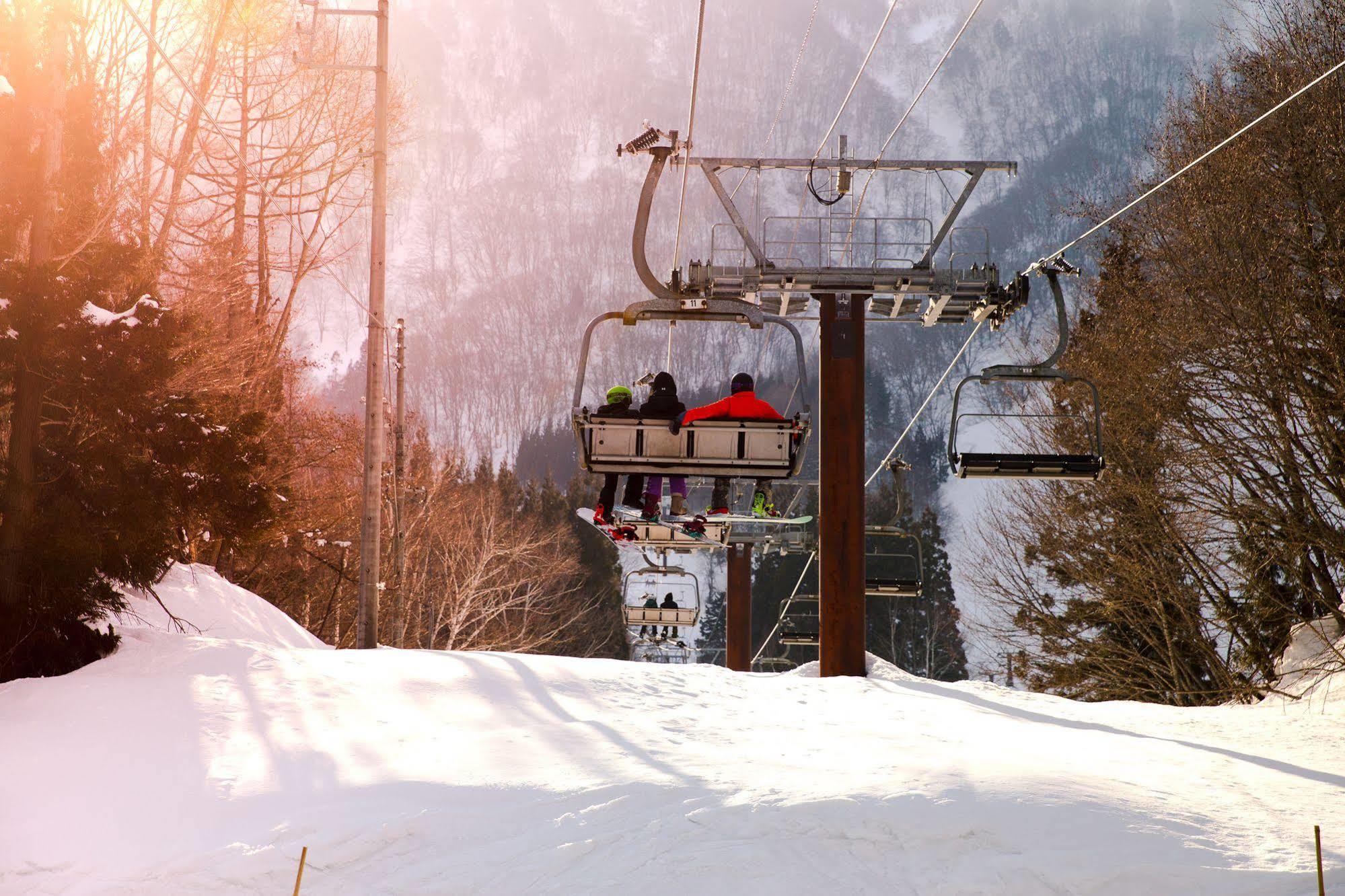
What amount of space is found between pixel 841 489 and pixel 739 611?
11.8 m

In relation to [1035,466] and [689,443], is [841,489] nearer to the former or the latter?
[1035,466]

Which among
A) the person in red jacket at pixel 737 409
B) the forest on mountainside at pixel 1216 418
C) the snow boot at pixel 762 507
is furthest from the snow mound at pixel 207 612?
the forest on mountainside at pixel 1216 418

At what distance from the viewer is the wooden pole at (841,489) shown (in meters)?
15.5

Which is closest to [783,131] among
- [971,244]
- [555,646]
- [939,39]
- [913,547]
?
[971,244]

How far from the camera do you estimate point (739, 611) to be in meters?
26.9

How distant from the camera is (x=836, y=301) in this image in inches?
618

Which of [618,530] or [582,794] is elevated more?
[618,530]

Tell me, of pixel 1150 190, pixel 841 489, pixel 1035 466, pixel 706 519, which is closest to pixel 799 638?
pixel 841 489

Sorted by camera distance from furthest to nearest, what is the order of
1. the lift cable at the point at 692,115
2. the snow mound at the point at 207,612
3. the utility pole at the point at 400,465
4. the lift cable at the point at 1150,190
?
the utility pole at the point at 400,465 → the snow mound at the point at 207,612 → the lift cable at the point at 692,115 → the lift cable at the point at 1150,190

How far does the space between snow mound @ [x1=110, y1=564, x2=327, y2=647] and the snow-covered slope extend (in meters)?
2.17

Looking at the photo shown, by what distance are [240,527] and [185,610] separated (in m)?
3.31

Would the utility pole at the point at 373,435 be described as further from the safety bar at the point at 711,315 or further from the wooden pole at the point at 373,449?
the safety bar at the point at 711,315

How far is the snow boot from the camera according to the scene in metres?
11.8

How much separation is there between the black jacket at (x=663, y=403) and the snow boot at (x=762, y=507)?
2.98 metres
